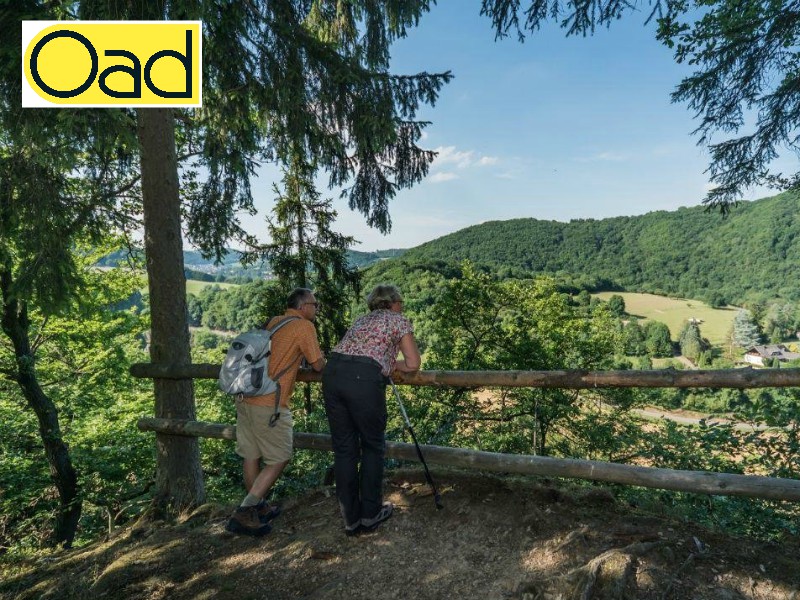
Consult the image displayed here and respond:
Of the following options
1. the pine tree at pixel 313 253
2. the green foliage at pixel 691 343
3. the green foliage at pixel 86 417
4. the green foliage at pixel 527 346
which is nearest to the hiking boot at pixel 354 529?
the green foliage at pixel 527 346

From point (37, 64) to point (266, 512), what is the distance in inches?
162

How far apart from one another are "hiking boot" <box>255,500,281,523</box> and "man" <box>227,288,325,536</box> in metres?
0.02

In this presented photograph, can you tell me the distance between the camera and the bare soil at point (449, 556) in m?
2.46

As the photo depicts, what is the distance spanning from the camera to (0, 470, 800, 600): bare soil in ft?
8.08

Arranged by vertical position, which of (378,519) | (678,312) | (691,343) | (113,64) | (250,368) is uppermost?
(113,64)

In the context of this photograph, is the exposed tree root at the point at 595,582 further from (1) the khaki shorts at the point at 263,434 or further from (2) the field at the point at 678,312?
(2) the field at the point at 678,312

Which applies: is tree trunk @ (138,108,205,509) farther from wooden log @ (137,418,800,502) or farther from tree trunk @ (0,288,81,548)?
tree trunk @ (0,288,81,548)

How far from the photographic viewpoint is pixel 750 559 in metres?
2.60

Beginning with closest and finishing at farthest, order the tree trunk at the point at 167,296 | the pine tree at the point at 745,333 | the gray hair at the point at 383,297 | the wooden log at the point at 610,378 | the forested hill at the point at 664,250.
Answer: the wooden log at the point at 610,378
the gray hair at the point at 383,297
the tree trunk at the point at 167,296
the pine tree at the point at 745,333
the forested hill at the point at 664,250

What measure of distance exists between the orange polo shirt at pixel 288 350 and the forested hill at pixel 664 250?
2346 inches

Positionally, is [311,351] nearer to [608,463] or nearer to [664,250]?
[608,463]

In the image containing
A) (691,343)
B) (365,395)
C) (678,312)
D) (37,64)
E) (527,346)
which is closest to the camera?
(365,395)

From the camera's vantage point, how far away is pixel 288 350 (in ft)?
11.4

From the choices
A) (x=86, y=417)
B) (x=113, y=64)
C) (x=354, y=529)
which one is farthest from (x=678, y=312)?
(x=113, y=64)
